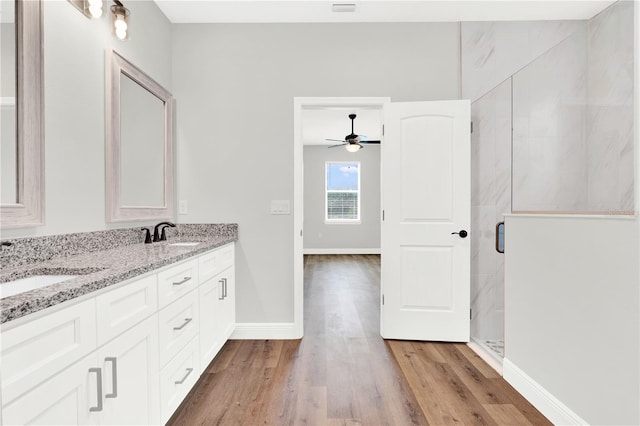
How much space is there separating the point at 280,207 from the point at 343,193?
5498mm

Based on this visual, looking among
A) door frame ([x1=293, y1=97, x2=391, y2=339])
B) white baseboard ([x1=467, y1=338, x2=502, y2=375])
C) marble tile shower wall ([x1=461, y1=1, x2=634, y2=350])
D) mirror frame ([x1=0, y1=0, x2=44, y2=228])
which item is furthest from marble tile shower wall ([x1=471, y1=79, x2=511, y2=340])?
mirror frame ([x1=0, y1=0, x2=44, y2=228])

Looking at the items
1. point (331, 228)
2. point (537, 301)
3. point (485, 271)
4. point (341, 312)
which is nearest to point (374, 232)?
point (331, 228)

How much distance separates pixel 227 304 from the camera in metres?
2.54

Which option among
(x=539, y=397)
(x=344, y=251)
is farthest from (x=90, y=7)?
(x=344, y=251)

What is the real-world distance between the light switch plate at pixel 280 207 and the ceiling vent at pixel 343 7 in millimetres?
1627

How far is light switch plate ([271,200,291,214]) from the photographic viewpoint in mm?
2846

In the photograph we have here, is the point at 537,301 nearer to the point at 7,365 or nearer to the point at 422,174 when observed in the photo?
the point at 422,174

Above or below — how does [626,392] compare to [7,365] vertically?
below

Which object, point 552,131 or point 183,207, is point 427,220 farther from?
point 183,207

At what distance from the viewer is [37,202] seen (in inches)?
57.8

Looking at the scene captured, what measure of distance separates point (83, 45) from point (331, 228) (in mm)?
6696

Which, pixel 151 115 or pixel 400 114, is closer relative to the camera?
pixel 151 115

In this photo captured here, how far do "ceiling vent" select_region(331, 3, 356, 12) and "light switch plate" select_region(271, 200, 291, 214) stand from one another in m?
1.63

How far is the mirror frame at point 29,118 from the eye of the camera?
1.39 m
